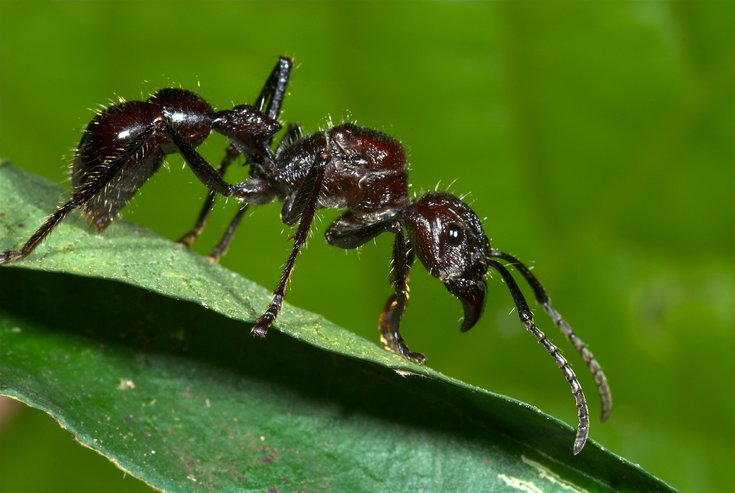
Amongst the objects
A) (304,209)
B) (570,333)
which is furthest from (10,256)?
(570,333)

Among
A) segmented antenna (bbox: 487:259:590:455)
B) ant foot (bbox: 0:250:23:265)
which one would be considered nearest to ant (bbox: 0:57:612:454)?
segmented antenna (bbox: 487:259:590:455)

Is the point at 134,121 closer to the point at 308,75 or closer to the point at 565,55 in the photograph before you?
the point at 308,75

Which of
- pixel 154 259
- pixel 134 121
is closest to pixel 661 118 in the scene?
pixel 134 121

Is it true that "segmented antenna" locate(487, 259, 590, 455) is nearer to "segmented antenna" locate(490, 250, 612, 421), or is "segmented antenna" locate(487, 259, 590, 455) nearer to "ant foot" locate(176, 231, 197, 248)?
"segmented antenna" locate(490, 250, 612, 421)

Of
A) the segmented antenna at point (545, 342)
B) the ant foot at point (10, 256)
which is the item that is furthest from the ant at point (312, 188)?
the ant foot at point (10, 256)

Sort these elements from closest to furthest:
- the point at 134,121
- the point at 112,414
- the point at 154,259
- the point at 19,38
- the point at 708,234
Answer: the point at 112,414 → the point at 154,259 → the point at 134,121 → the point at 708,234 → the point at 19,38

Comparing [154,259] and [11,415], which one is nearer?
[154,259]

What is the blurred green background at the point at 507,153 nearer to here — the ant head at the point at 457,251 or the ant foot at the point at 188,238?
the ant foot at the point at 188,238
